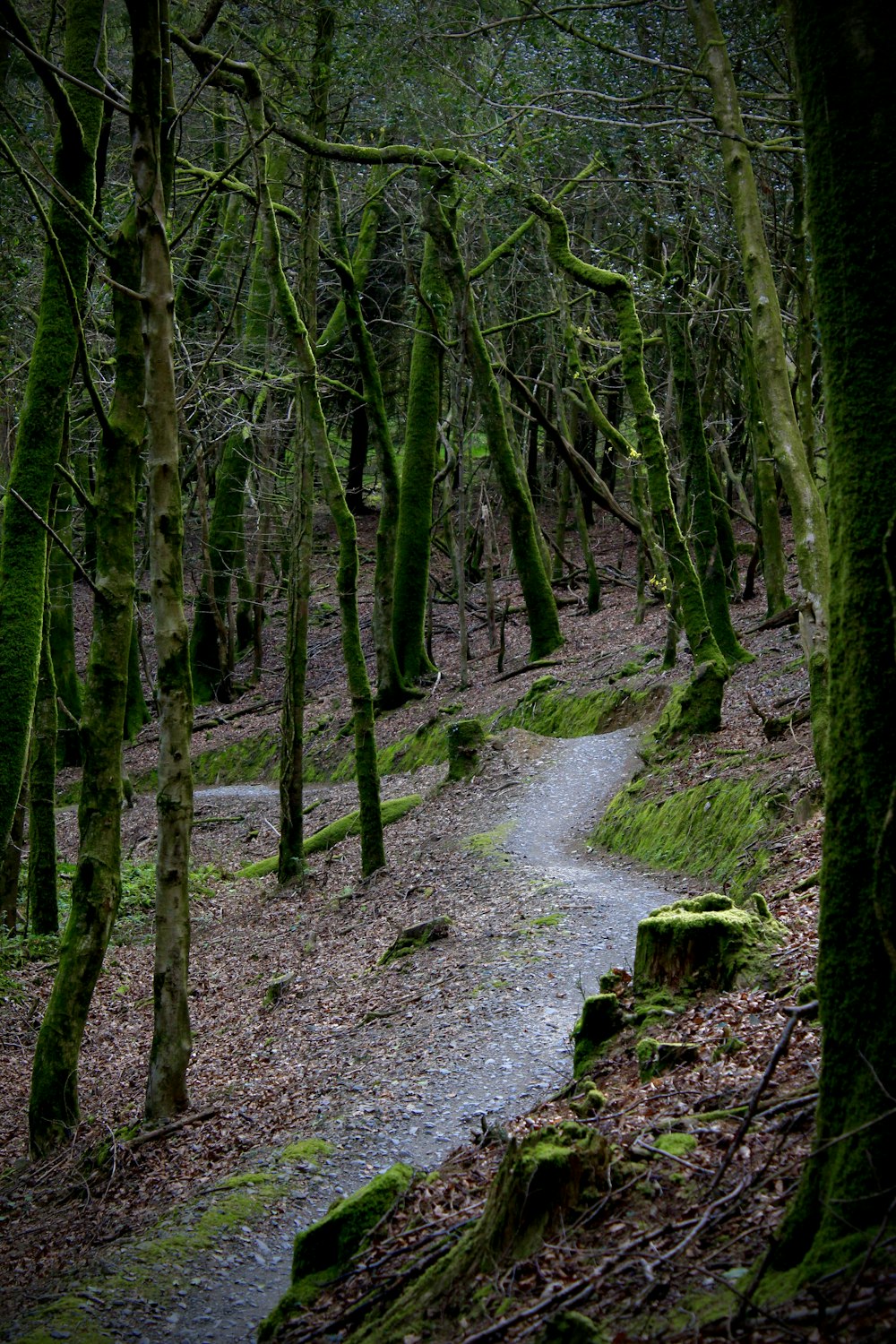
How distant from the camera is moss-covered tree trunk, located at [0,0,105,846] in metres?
6.62

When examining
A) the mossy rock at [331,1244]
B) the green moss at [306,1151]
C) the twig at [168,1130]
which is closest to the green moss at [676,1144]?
the mossy rock at [331,1244]

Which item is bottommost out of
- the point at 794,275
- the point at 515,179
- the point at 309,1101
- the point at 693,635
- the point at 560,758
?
the point at 309,1101

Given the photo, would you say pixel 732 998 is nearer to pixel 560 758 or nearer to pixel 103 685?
pixel 103 685

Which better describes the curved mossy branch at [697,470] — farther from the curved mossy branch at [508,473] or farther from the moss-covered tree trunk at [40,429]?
the moss-covered tree trunk at [40,429]

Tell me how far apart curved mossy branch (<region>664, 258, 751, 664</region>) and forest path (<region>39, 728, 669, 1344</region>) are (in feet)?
15.8

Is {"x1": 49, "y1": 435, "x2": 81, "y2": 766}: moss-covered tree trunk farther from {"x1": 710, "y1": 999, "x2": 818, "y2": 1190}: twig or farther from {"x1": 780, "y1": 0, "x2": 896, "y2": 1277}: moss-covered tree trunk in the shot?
{"x1": 780, "y1": 0, "x2": 896, "y2": 1277}: moss-covered tree trunk

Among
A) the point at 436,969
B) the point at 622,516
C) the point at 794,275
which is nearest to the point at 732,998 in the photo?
the point at 436,969

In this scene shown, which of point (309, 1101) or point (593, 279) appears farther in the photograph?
point (593, 279)

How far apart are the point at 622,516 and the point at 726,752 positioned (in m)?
10.3

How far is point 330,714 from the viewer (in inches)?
926

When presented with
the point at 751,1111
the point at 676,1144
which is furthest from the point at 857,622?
the point at 676,1144

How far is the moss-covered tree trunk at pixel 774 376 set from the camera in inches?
337

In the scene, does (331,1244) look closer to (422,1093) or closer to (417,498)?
(422,1093)

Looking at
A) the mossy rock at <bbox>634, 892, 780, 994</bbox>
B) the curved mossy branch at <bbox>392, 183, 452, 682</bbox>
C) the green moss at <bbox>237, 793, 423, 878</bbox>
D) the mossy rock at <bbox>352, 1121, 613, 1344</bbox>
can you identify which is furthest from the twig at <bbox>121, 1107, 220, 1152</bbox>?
the curved mossy branch at <bbox>392, 183, 452, 682</bbox>
